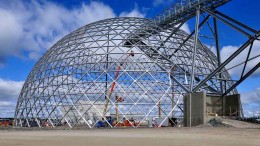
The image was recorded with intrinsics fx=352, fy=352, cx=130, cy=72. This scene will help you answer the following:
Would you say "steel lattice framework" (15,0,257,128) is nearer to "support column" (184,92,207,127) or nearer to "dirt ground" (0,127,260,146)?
"support column" (184,92,207,127)

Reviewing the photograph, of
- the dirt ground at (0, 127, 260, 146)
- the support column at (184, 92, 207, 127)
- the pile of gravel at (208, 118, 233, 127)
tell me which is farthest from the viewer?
the support column at (184, 92, 207, 127)

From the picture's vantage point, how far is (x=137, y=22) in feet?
128

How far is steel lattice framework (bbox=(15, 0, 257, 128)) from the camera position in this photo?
101 ft

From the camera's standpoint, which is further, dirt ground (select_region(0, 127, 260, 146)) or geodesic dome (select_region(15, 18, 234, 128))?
geodesic dome (select_region(15, 18, 234, 128))

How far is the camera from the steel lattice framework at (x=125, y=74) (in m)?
30.7

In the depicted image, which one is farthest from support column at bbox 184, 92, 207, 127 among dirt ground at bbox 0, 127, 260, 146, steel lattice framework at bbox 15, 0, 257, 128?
dirt ground at bbox 0, 127, 260, 146

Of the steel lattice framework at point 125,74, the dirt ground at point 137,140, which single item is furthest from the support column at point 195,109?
the dirt ground at point 137,140

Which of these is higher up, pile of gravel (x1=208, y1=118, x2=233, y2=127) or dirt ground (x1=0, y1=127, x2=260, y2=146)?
pile of gravel (x1=208, y1=118, x2=233, y2=127)

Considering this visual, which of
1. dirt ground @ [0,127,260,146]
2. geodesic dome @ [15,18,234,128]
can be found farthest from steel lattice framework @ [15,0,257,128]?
dirt ground @ [0,127,260,146]

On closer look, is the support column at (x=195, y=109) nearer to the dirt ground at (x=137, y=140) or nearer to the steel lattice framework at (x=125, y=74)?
the steel lattice framework at (x=125, y=74)

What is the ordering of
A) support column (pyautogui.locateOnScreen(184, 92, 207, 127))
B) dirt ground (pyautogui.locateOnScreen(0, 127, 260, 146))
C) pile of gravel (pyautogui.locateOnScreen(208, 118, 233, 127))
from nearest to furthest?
dirt ground (pyautogui.locateOnScreen(0, 127, 260, 146)) < pile of gravel (pyautogui.locateOnScreen(208, 118, 233, 127)) < support column (pyautogui.locateOnScreen(184, 92, 207, 127))

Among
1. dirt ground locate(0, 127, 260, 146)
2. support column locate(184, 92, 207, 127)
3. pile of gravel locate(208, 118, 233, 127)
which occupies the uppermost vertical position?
support column locate(184, 92, 207, 127)

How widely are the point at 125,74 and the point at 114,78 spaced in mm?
1884

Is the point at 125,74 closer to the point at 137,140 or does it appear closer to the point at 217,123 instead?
the point at 217,123
